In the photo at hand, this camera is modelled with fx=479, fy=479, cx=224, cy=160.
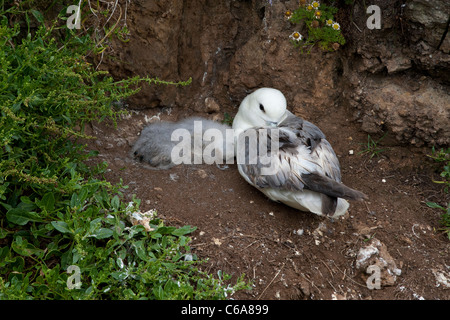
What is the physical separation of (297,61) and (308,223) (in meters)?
1.42

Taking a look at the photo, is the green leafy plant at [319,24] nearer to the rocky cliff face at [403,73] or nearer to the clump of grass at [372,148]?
the rocky cliff face at [403,73]

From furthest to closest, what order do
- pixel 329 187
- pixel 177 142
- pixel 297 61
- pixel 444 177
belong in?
pixel 297 61 < pixel 177 142 < pixel 444 177 < pixel 329 187

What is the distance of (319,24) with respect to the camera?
3756 millimetres

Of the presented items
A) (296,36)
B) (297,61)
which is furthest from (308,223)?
(296,36)

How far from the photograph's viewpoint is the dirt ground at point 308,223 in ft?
9.27

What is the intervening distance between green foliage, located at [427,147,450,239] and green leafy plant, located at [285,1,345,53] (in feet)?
3.62

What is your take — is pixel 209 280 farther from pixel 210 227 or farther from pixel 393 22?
pixel 393 22

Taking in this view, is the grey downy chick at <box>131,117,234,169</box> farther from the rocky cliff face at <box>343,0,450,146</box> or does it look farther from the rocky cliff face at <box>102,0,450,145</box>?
the rocky cliff face at <box>343,0,450,146</box>

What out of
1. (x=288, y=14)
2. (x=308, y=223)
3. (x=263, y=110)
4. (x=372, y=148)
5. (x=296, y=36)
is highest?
(x=288, y=14)

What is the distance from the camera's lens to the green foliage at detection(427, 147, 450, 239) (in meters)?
3.23

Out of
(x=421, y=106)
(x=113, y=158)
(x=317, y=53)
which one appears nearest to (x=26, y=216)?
→ (x=113, y=158)

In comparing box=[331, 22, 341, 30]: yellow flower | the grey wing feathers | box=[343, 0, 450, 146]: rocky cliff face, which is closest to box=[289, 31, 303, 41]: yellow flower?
box=[331, 22, 341, 30]: yellow flower

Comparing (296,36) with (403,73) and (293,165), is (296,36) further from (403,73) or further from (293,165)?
(293,165)

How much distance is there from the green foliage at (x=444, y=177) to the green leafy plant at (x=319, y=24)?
1103 millimetres
